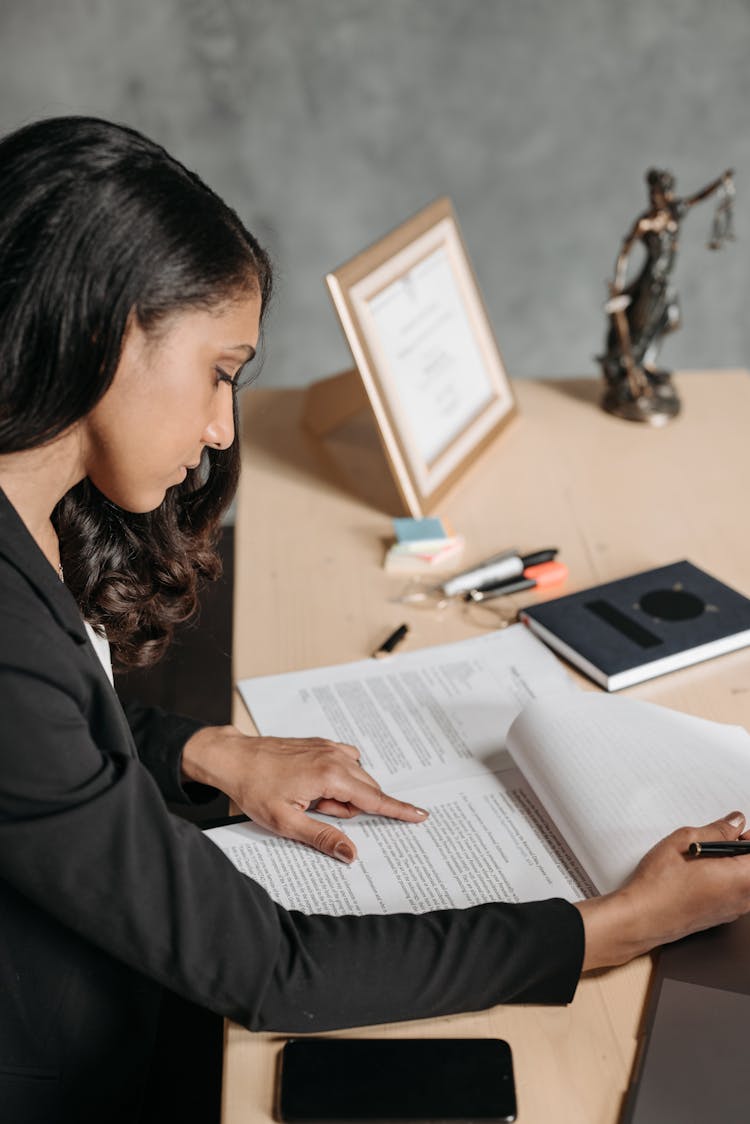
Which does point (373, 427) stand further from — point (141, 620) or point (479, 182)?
point (479, 182)

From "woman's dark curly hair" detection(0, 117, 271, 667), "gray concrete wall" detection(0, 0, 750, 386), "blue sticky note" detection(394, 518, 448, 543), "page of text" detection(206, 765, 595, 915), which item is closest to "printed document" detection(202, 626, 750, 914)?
"page of text" detection(206, 765, 595, 915)

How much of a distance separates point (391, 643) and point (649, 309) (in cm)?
80

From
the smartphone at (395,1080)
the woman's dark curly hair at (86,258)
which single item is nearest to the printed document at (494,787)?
the smartphone at (395,1080)

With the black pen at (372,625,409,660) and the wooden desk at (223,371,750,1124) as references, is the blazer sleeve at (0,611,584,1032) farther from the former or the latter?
the black pen at (372,625,409,660)

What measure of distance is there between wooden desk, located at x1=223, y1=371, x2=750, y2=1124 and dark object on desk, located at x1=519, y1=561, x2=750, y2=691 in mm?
25

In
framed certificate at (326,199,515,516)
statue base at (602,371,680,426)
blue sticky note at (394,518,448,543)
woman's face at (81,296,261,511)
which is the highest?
woman's face at (81,296,261,511)

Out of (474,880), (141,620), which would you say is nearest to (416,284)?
(141,620)

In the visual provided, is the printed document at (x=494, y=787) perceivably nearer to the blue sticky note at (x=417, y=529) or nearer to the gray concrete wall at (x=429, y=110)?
the blue sticky note at (x=417, y=529)

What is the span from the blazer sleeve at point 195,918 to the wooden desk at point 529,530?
3cm

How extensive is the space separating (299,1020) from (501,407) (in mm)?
1137

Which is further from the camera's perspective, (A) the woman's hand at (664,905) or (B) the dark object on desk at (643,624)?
(B) the dark object on desk at (643,624)

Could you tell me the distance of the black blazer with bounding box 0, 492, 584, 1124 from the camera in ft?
2.37

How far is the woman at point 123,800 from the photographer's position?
72 cm

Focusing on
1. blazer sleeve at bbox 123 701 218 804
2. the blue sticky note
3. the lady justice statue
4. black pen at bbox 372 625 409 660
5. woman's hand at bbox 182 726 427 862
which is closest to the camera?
woman's hand at bbox 182 726 427 862
